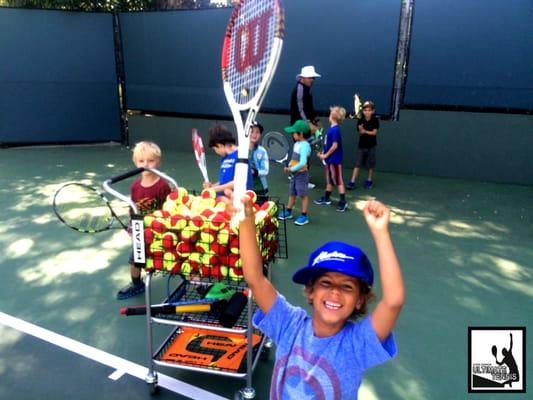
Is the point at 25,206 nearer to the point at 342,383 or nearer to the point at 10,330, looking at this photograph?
the point at 10,330

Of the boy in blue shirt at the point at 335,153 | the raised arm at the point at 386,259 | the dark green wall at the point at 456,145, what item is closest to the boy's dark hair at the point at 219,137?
the raised arm at the point at 386,259

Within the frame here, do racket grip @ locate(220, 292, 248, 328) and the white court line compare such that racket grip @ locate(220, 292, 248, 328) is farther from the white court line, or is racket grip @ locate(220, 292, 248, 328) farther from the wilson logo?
the wilson logo

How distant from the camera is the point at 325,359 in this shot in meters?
1.61

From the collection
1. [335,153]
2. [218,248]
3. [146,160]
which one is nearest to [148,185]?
[146,160]

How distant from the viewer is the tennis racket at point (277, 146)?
7062mm

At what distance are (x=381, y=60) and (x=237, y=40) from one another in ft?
21.6

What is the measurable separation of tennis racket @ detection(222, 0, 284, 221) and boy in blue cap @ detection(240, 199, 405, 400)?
0.44 meters

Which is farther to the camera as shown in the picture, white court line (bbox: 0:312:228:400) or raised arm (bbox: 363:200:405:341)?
white court line (bbox: 0:312:228:400)

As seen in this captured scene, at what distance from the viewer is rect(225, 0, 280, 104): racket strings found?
2.08 metres

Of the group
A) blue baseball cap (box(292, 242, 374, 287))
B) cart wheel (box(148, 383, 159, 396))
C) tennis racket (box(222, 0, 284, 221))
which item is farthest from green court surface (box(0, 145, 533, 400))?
tennis racket (box(222, 0, 284, 221))

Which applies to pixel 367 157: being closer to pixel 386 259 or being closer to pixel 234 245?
pixel 234 245

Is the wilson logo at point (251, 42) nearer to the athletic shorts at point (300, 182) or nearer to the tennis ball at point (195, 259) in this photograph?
the tennis ball at point (195, 259)

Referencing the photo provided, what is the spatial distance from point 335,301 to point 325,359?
0.21 m

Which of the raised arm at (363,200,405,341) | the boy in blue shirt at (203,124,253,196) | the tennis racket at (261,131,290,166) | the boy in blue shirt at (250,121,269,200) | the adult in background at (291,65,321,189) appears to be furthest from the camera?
the tennis racket at (261,131,290,166)
